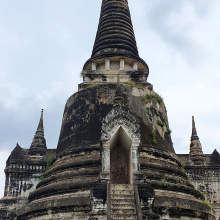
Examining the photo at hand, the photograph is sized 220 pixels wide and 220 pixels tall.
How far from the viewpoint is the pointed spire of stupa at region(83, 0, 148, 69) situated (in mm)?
15070

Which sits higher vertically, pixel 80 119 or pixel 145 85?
pixel 145 85

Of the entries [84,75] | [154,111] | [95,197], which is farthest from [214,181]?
[95,197]

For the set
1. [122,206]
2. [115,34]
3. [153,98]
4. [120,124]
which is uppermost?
[115,34]

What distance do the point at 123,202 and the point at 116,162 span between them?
262 cm

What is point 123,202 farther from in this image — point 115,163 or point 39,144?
point 39,144

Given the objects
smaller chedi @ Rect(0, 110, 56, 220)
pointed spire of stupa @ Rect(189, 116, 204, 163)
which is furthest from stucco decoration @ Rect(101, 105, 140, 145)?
pointed spire of stupa @ Rect(189, 116, 204, 163)

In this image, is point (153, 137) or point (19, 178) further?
point (19, 178)

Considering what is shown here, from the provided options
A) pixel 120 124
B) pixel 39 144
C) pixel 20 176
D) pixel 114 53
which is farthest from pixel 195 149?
pixel 20 176

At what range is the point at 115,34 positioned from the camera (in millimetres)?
15938

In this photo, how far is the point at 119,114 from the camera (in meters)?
8.70

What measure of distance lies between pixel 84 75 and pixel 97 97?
288 centimetres

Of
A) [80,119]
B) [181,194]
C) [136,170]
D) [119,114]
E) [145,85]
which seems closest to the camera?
[136,170]

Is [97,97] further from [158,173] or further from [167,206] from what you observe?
[167,206]

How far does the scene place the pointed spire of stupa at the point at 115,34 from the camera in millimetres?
15070
